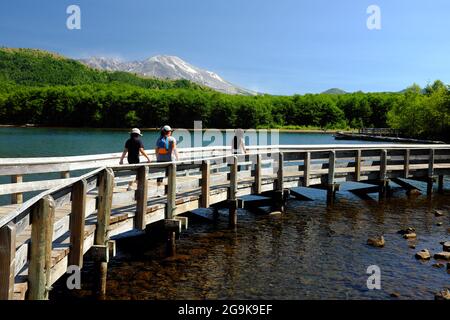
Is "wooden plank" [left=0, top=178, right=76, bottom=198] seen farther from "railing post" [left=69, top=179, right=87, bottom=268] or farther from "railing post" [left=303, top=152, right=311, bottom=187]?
"railing post" [left=303, top=152, right=311, bottom=187]

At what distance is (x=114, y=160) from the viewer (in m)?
15.3

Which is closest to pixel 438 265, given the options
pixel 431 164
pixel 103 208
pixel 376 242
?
pixel 376 242

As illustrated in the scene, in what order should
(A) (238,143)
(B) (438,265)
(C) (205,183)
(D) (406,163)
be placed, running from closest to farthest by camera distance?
(B) (438,265) < (C) (205,183) < (A) (238,143) < (D) (406,163)

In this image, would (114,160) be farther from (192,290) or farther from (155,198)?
(192,290)

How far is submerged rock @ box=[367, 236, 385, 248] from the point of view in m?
14.7

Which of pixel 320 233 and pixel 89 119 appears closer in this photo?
pixel 320 233

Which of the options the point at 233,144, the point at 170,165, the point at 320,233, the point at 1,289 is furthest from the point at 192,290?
the point at 233,144

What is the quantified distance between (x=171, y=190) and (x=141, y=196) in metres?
1.48

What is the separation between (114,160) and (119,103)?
15480 cm

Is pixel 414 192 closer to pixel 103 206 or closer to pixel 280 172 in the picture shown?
pixel 280 172

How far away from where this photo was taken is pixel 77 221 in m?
8.66

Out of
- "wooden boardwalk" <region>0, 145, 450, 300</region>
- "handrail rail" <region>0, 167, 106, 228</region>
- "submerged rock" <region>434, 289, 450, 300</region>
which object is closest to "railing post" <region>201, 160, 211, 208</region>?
"wooden boardwalk" <region>0, 145, 450, 300</region>

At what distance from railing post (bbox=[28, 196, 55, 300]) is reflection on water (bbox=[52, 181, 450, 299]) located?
3585mm
